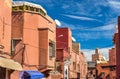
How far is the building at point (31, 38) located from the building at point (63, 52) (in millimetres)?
10393

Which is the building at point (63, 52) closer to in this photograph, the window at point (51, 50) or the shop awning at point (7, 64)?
the window at point (51, 50)

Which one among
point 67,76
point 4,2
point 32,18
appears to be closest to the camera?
point 4,2

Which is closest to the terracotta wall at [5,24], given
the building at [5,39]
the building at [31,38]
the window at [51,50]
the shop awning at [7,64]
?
the building at [5,39]

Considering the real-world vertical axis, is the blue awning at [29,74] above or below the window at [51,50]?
below

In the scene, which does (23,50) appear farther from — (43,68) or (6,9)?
(6,9)

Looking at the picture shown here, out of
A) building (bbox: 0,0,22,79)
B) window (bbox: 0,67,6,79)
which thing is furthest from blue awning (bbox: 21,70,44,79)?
window (bbox: 0,67,6,79)

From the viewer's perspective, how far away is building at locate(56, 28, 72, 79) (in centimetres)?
4672

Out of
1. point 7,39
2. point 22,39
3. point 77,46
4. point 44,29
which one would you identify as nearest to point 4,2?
point 7,39

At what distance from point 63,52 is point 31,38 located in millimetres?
13972

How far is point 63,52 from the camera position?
1854 inches

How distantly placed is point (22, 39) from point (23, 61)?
2062mm

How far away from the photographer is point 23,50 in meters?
32.2

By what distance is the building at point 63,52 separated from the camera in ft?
153

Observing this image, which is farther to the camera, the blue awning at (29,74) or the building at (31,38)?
the building at (31,38)
